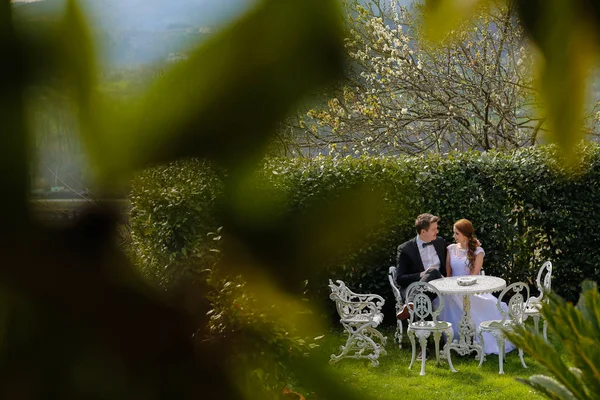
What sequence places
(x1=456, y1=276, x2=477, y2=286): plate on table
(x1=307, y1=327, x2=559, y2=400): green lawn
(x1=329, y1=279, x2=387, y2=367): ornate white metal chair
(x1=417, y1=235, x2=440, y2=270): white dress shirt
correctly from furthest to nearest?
(x1=417, y1=235, x2=440, y2=270): white dress shirt → (x1=456, y1=276, x2=477, y2=286): plate on table → (x1=329, y1=279, x2=387, y2=367): ornate white metal chair → (x1=307, y1=327, x2=559, y2=400): green lawn

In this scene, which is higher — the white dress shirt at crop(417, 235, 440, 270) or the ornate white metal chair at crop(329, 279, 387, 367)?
the white dress shirt at crop(417, 235, 440, 270)

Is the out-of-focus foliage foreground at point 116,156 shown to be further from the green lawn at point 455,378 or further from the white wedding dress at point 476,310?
the white wedding dress at point 476,310

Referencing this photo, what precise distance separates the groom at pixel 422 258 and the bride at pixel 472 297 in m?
0.18

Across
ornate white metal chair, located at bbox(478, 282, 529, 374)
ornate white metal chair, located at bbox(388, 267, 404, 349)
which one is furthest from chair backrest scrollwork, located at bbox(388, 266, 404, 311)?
ornate white metal chair, located at bbox(478, 282, 529, 374)

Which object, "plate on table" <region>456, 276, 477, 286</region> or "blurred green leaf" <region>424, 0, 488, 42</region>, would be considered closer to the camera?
"blurred green leaf" <region>424, 0, 488, 42</region>

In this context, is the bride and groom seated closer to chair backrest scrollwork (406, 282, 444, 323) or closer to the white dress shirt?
the white dress shirt

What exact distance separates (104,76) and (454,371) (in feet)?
21.2

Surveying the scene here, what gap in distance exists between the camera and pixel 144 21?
29cm

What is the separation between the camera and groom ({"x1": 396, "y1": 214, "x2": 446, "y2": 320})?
22.5 feet

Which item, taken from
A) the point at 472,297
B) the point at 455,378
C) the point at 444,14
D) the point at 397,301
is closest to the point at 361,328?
the point at 397,301

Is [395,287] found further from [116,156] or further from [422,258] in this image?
[116,156]

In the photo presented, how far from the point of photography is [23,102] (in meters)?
0.28

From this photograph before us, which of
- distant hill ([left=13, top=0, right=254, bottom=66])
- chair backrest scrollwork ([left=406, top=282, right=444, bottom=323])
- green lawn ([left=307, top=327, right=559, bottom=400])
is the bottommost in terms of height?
green lawn ([left=307, top=327, right=559, bottom=400])

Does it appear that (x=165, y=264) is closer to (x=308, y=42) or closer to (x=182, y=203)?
(x=182, y=203)
